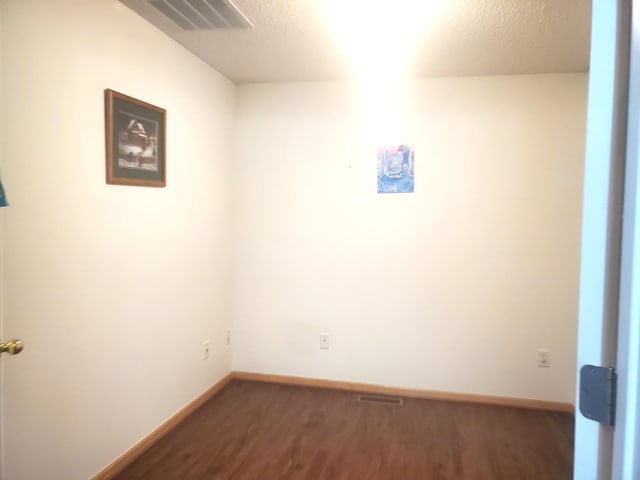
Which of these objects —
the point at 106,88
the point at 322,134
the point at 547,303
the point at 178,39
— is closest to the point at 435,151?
the point at 322,134

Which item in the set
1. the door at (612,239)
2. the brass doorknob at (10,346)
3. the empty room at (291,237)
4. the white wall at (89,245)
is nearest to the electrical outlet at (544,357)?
the empty room at (291,237)

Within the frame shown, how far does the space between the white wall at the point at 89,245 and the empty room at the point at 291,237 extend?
0.03 ft

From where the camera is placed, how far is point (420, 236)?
310cm

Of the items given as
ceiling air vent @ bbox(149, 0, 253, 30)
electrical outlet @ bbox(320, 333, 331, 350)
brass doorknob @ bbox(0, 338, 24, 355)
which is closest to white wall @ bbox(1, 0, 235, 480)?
ceiling air vent @ bbox(149, 0, 253, 30)

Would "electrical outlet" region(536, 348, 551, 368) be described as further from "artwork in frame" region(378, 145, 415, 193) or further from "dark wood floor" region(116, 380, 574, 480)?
"artwork in frame" region(378, 145, 415, 193)

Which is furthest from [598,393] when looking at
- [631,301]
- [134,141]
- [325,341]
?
[325,341]

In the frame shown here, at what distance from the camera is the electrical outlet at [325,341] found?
10.8 ft

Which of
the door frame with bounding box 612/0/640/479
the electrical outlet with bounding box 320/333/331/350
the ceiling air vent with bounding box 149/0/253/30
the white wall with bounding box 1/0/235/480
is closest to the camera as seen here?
the door frame with bounding box 612/0/640/479

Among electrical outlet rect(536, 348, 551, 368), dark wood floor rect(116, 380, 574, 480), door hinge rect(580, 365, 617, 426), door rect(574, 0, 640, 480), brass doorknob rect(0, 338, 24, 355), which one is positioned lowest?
dark wood floor rect(116, 380, 574, 480)

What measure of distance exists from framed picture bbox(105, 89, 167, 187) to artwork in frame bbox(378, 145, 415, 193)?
4.98 feet

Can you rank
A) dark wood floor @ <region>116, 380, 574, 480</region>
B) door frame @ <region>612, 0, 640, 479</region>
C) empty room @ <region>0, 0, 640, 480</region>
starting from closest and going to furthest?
door frame @ <region>612, 0, 640, 479</region>, empty room @ <region>0, 0, 640, 480</region>, dark wood floor @ <region>116, 380, 574, 480</region>

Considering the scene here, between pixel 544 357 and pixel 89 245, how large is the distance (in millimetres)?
2937

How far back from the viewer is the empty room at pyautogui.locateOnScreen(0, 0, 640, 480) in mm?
1782

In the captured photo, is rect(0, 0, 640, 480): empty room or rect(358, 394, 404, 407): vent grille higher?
rect(0, 0, 640, 480): empty room
